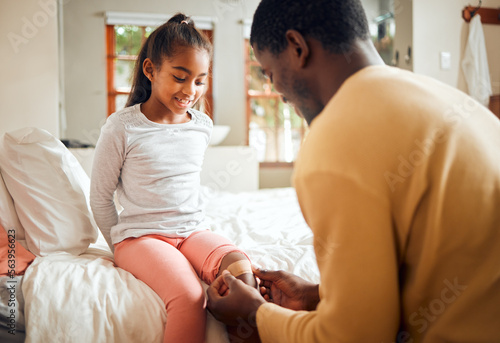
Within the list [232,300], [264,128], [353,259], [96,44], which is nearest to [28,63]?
[96,44]

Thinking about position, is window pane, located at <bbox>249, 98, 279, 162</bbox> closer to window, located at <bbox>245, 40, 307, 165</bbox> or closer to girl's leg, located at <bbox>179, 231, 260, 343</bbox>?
window, located at <bbox>245, 40, 307, 165</bbox>

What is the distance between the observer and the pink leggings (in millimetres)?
831

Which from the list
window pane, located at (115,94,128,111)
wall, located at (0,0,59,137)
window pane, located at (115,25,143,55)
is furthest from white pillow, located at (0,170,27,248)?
window pane, located at (115,25,143,55)

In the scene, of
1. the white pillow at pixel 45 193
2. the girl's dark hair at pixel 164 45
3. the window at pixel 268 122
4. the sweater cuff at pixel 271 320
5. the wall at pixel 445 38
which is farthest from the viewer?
the window at pixel 268 122

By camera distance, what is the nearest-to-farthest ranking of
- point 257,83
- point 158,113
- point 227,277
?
point 227,277 < point 158,113 < point 257,83

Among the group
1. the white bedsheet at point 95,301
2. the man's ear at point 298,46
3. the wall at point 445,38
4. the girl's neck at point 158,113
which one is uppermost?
the wall at point 445,38

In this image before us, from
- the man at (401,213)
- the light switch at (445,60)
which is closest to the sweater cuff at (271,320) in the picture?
the man at (401,213)

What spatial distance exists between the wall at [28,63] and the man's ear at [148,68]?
1.82m

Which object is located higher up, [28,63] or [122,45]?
[122,45]

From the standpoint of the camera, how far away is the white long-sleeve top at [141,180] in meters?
1.09

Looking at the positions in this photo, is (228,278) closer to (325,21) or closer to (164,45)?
(325,21)

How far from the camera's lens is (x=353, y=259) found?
0.51 metres

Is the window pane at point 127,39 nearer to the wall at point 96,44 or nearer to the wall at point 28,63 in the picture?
the wall at point 96,44

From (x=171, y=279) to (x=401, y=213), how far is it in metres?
0.55
